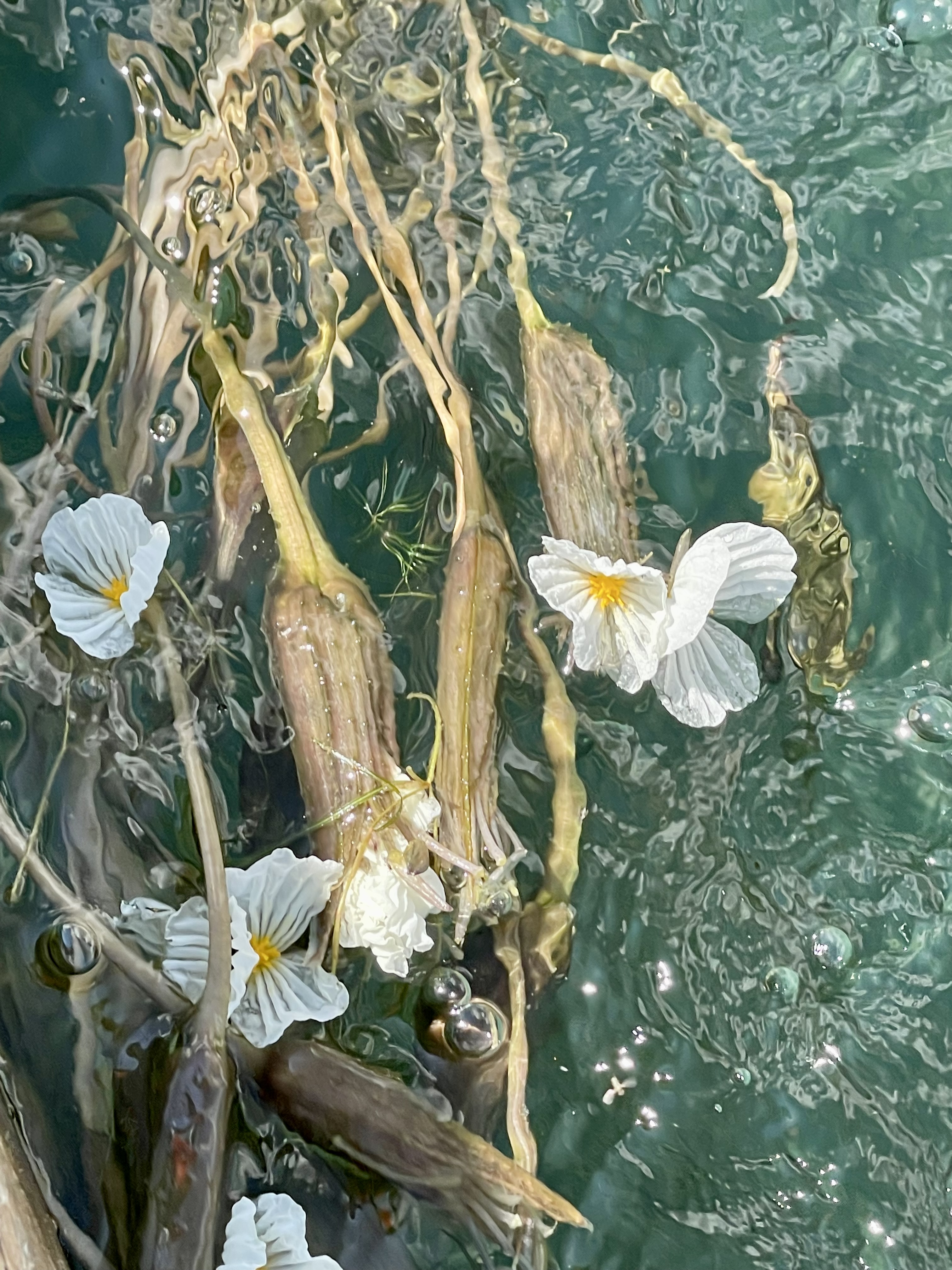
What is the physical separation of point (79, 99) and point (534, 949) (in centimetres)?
68

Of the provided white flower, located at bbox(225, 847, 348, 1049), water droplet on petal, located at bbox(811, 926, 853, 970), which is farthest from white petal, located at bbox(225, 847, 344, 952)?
water droplet on petal, located at bbox(811, 926, 853, 970)

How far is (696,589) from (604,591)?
5 centimetres

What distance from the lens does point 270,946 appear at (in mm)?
666

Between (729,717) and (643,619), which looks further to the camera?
(729,717)

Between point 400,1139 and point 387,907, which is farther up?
point 387,907

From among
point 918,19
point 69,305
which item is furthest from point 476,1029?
point 918,19

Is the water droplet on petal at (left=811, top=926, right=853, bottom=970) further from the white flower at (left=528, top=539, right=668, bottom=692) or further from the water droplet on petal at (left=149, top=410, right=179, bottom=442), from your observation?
the water droplet on petal at (left=149, top=410, right=179, bottom=442)

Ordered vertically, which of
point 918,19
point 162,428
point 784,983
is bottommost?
point 784,983

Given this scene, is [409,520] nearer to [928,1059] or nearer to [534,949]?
[534,949]

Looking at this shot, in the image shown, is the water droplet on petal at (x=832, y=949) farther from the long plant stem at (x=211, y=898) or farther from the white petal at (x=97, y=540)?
the white petal at (x=97, y=540)

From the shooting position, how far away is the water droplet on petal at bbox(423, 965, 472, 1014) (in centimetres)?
71

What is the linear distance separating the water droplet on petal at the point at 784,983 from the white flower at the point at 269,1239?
320 millimetres

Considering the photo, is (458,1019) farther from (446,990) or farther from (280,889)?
(280,889)

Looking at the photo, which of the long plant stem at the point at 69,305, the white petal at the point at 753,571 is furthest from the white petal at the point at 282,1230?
the long plant stem at the point at 69,305
